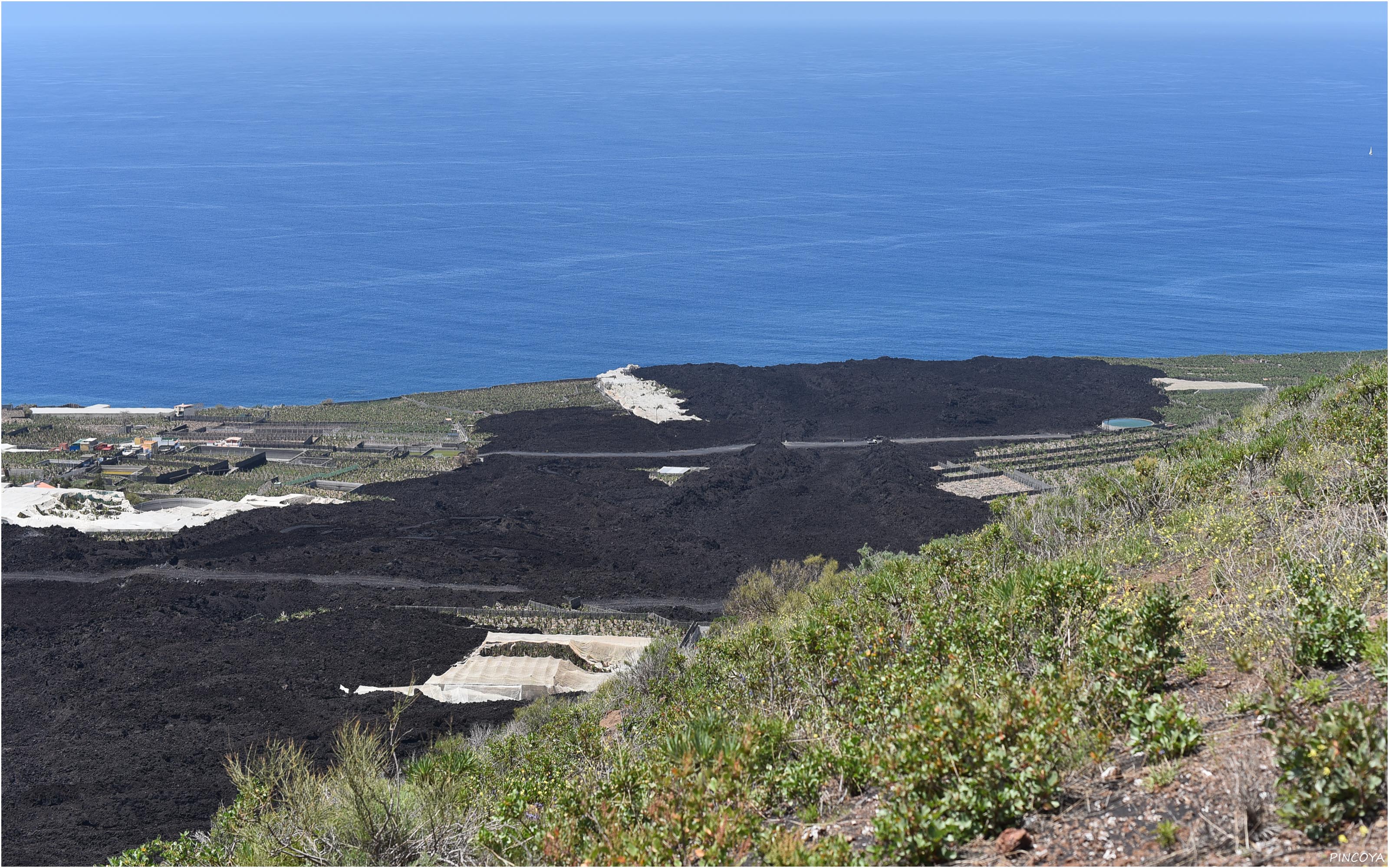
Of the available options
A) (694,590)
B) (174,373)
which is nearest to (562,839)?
(694,590)

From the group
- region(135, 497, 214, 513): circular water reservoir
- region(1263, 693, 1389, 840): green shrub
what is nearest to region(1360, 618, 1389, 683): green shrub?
region(1263, 693, 1389, 840): green shrub

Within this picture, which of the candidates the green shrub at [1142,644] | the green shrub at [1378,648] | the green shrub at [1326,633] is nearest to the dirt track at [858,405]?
the green shrub at [1142,644]

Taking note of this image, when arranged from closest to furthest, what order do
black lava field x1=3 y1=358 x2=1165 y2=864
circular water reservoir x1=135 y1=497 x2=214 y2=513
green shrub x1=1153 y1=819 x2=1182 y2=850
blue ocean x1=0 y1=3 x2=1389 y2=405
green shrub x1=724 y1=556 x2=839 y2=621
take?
green shrub x1=1153 y1=819 x2=1182 y2=850
black lava field x1=3 y1=358 x2=1165 y2=864
green shrub x1=724 y1=556 x2=839 y2=621
circular water reservoir x1=135 y1=497 x2=214 y2=513
blue ocean x1=0 y1=3 x2=1389 y2=405

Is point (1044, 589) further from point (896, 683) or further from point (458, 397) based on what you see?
point (458, 397)

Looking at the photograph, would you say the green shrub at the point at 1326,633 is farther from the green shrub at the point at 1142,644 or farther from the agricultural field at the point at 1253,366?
the agricultural field at the point at 1253,366

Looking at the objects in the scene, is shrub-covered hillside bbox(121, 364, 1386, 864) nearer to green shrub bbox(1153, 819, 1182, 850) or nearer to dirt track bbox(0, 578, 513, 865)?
green shrub bbox(1153, 819, 1182, 850)

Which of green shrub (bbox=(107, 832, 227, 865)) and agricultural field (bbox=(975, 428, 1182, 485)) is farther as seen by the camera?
agricultural field (bbox=(975, 428, 1182, 485))
